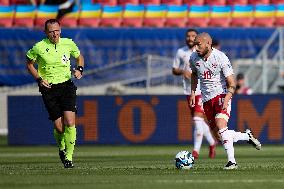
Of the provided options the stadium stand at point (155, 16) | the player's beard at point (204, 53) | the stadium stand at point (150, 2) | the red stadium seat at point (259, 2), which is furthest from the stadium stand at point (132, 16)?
the player's beard at point (204, 53)

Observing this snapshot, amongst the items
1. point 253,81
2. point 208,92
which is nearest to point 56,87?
point 208,92

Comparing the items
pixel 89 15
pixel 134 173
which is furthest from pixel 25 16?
pixel 134 173

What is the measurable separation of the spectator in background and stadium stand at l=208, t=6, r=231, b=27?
4915mm

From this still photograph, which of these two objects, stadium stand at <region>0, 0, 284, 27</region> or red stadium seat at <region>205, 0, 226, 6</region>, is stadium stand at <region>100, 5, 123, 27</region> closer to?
stadium stand at <region>0, 0, 284, 27</region>

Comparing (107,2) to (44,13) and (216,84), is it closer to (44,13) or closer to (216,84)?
(44,13)

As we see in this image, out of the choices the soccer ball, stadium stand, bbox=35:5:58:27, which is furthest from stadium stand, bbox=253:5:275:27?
the soccer ball

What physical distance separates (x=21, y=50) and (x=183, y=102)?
670cm

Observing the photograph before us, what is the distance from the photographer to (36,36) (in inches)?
1113

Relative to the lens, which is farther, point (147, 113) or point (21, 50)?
point (21, 50)

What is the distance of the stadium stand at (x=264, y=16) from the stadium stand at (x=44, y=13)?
5873 mm

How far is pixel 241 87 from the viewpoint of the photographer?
80.7 feet

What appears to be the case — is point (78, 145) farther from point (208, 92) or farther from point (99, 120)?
point (208, 92)

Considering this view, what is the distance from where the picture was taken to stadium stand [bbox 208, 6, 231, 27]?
3000cm

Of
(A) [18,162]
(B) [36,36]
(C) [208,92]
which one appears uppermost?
(B) [36,36]
